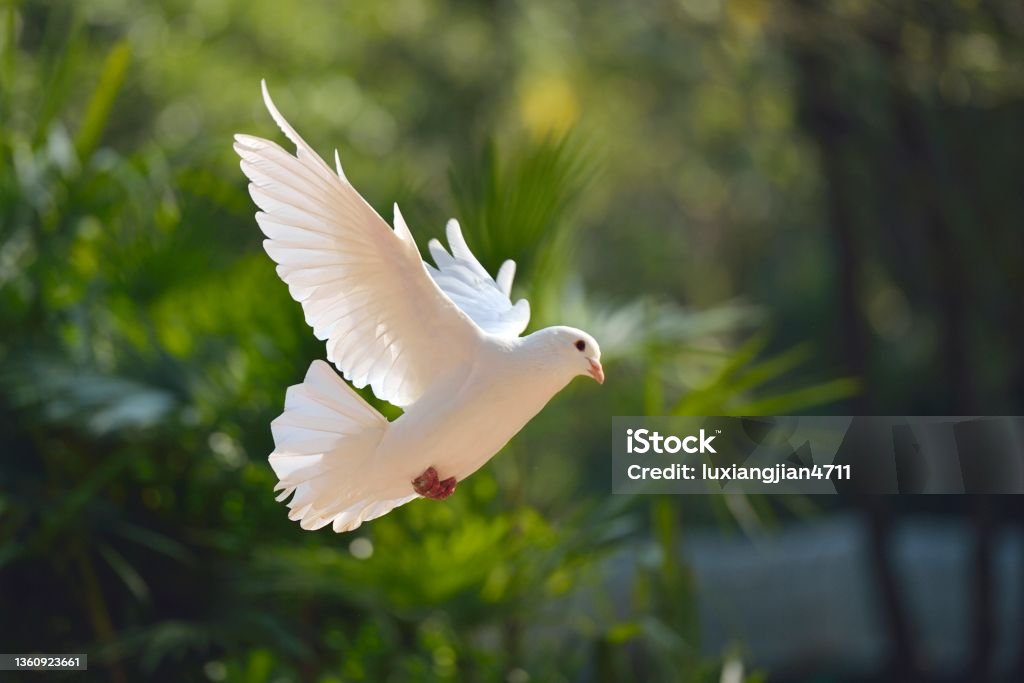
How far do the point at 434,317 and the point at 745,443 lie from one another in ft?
8.95

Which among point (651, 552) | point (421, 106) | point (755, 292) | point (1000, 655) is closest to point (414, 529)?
point (651, 552)

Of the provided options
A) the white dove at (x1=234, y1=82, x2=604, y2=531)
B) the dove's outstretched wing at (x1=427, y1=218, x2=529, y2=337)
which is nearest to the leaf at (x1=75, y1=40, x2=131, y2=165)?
the dove's outstretched wing at (x1=427, y1=218, x2=529, y2=337)

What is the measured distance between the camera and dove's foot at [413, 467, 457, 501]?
4.27 feet

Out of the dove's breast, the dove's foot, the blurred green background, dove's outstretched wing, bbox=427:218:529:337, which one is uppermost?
the blurred green background

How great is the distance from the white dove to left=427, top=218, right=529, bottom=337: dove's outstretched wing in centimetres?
8

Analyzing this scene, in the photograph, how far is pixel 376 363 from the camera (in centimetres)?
138

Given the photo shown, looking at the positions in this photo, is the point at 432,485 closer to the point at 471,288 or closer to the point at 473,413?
the point at 473,413

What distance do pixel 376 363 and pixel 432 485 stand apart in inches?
6.3

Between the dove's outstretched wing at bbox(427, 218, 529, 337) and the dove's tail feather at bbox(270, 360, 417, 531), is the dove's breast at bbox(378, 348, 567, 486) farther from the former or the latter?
the dove's outstretched wing at bbox(427, 218, 529, 337)

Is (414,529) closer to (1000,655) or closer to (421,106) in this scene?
(1000,655)

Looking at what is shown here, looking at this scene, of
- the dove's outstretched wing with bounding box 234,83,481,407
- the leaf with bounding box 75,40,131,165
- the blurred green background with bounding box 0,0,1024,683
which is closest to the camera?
the dove's outstretched wing with bounding box 234,83,481,407

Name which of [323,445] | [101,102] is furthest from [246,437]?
[323,445]

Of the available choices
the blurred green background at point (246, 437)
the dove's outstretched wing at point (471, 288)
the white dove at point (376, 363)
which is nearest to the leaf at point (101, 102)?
the blurred green background at point (246, 437)

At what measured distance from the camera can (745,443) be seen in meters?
3.88
